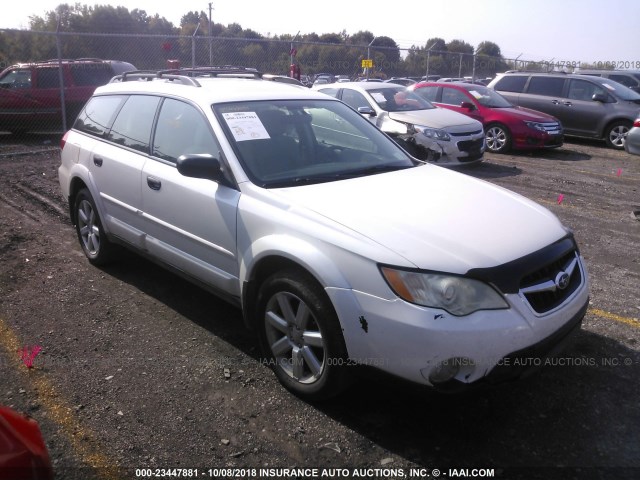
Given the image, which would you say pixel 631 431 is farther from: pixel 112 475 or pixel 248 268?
pixel 112 475

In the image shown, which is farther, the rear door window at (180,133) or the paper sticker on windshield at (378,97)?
the paper sticker on windshield at (378,97)

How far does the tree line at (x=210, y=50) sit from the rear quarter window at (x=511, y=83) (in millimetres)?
3813

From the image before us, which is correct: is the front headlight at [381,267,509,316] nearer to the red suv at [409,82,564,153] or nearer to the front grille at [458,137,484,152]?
the front grille at [458,137,484,152]

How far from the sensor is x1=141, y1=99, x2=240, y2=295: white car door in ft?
12.0

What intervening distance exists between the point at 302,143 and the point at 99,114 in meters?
2.32

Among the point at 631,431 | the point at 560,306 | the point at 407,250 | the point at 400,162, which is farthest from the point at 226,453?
the point at 400,162

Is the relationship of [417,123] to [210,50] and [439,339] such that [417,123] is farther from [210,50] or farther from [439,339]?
[439,339]

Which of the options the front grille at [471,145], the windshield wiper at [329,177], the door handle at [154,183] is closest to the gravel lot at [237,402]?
the door handle at [154,183]

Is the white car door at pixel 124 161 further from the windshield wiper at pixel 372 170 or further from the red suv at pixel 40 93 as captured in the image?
the red suv at pixel 40 93

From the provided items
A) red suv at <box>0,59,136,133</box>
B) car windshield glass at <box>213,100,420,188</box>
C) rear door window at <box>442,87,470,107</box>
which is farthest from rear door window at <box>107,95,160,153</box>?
rear door window at <box>442,87,470,107</box>

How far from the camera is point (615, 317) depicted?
4410 mm

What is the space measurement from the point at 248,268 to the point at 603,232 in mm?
5003

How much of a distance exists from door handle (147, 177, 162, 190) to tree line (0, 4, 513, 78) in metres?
8.29

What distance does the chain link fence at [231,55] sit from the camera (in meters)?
14.4
